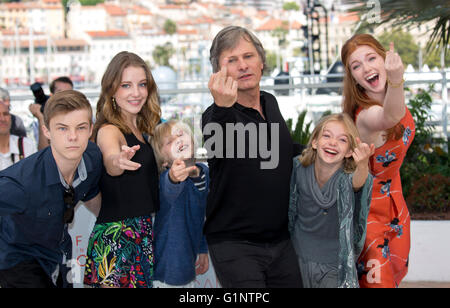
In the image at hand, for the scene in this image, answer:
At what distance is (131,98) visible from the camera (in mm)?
2941

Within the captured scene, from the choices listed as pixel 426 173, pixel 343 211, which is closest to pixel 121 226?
pixel 343 211

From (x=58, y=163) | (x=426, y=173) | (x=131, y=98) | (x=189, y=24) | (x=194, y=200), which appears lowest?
(x=426, y=173)

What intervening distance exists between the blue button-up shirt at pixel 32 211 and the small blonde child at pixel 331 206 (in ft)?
3.56

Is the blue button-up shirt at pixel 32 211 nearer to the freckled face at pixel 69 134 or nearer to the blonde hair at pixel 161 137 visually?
the freckled face at pixel 69 134

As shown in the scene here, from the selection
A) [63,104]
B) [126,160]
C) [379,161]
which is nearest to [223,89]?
[126,160]

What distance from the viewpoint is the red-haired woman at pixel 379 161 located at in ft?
9.65

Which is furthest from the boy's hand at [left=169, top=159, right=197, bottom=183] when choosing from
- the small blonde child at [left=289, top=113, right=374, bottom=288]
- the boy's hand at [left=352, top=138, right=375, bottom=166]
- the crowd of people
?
the boy's hand at [left=352, top=138, right=375, bottom=166]

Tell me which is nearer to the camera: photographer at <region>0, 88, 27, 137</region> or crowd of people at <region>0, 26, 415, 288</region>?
crowd of people at <region>0, 26, 415, 288</region>

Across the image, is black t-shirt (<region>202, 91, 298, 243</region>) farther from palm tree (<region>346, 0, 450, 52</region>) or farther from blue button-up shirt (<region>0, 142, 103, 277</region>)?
palm tree (<region>346, 0, 450, 52</region>)

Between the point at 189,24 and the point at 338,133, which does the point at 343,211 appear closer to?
the point at 338,133

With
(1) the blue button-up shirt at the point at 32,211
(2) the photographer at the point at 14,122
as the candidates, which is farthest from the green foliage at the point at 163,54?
(1) the blue button-up shirt at the point at 32,211

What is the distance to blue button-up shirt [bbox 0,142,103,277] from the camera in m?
2.48

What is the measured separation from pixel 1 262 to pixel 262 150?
132 cm

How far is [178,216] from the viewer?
9.70ft
